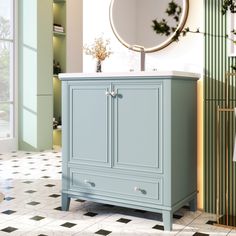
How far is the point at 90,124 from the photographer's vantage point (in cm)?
357

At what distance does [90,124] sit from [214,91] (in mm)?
1062

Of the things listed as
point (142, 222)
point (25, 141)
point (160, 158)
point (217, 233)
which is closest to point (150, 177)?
point (160, 158)

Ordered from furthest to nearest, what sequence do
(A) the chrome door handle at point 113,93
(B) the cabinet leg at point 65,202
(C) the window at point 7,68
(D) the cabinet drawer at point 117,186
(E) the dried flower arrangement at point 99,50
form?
(C) the window at point 7,68
(E) the dried flower arrangement at point 99,50
(B) the cabinet leg at point 65,202
(A) the chrome door handle at point 113,93
(D) the cabinet drawer at point 117,186

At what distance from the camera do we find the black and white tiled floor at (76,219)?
3236mm

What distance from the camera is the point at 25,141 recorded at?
288 inches

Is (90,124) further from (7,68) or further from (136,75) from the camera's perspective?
(7,68)

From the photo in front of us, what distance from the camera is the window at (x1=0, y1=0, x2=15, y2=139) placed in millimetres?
7195

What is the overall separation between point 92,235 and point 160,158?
2.46 ft

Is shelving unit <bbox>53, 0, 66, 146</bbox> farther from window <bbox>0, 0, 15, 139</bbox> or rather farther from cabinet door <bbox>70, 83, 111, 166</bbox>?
cabinet door <bbox>70, 83, 111, 166</bbox>

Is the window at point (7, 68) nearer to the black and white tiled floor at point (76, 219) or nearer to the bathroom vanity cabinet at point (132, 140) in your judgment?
the black and white tiled floor at point (76, 219)

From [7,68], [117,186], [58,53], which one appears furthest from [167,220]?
[58,53]

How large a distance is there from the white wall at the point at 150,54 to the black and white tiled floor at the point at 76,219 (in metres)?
1.29

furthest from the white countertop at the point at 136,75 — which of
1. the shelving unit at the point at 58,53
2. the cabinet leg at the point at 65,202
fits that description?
the shelving unit at the point at 58,53

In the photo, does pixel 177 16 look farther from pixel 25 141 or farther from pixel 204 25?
pixel 25 141
